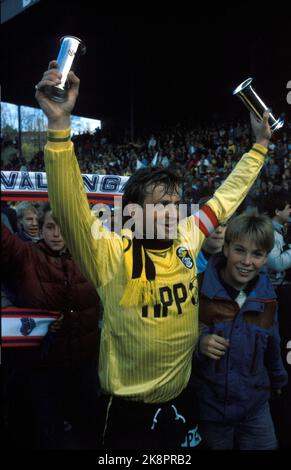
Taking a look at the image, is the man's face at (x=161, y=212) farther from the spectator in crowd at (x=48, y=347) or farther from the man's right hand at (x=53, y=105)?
the spectator in crowd at (x=48, y=347)

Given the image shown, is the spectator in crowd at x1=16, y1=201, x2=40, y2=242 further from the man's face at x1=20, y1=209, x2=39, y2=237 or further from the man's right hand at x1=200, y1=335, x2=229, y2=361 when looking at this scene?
the man's right hand at x1=200, y1=335, x2=229, y2=361

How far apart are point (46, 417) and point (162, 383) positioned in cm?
81

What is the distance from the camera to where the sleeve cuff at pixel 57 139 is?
1122 mm

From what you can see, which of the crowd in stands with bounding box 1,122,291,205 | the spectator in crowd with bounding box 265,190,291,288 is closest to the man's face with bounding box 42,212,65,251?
the spectator in crowd with bounding box 265,190,291,288

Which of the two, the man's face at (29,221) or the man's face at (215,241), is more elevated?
the man's face at (29,221)

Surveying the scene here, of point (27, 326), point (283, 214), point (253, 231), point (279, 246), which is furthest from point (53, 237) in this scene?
point (283, 214)

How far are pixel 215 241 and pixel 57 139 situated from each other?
119cm

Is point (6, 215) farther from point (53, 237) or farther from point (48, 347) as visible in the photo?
point (48, 347)

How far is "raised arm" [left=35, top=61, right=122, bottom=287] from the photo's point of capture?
1125 mm

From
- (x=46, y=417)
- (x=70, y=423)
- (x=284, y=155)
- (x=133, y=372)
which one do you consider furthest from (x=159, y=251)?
(x=284, y=155)

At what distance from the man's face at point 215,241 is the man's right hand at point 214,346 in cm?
68

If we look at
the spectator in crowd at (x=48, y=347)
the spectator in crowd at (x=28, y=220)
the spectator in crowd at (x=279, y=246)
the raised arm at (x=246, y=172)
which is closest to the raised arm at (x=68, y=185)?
the spectator in crowd at (x=48, y=347)

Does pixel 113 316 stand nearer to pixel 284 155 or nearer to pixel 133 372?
pixel 133 372

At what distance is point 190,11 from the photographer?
31.5ft
